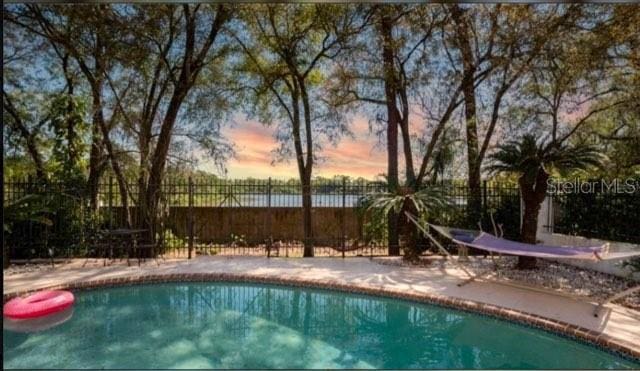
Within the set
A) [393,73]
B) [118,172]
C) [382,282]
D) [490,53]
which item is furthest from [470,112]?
[118,172]

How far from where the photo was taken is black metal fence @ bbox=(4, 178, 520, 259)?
814 cm

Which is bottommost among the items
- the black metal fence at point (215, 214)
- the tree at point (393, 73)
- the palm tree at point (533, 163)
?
the black metal fence at point (215, 214)

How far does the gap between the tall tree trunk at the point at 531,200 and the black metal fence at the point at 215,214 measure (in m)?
1.22

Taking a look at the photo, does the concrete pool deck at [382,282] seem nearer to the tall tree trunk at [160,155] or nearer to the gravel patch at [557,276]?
the gravel patch at [557,276]

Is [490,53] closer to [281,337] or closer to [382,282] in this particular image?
[382,282]

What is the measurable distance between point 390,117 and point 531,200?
12.6 feet

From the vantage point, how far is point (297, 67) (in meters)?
10.1

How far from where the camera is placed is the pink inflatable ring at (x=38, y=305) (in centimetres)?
487

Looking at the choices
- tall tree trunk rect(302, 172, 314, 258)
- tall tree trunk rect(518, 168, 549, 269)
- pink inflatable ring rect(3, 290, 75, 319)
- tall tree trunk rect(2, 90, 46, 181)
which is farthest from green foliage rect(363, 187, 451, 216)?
tall tree trunk rect(2, 90, 46, 181)

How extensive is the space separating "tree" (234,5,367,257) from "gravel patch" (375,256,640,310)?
3.04m

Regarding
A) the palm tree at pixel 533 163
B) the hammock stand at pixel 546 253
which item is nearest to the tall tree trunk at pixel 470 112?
the palm tree at pixel 533 163

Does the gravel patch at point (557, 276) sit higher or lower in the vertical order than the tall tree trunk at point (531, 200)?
lower

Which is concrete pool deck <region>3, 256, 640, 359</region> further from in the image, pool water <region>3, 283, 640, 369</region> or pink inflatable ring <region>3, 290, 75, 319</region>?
pink inflatable ring <region>3, 290, 75, 319</region>

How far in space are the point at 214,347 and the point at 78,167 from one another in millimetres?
6021
